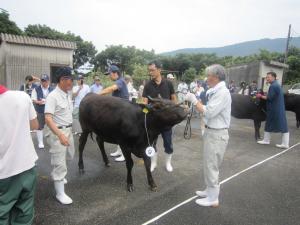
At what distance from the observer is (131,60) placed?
1724 inches

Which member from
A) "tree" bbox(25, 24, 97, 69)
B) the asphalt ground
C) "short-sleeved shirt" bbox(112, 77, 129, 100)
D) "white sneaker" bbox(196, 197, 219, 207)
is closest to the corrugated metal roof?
the asphalt ground

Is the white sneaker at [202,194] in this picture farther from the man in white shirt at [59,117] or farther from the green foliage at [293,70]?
the green foliage at [293,70]

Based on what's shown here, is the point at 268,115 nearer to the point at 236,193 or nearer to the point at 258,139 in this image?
the point at 258,139

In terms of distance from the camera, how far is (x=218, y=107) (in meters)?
3.83

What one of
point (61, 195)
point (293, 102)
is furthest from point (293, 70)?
point (61, 195)

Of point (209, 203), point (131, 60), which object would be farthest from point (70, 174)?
point (131, 60)

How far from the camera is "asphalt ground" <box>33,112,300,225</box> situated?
3797 millimetres

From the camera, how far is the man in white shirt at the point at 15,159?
2553 mm

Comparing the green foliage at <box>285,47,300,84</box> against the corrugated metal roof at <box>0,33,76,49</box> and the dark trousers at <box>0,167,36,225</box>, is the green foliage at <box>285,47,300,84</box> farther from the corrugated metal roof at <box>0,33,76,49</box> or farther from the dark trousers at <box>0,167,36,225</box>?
the dark trousers at <box>0,167,36,225</box>

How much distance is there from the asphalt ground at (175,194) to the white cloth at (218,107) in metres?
1.24

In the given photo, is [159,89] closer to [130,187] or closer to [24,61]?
[130,187]

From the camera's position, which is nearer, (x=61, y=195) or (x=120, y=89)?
(x=61, y=195)

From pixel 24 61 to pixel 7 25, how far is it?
16.4 metres

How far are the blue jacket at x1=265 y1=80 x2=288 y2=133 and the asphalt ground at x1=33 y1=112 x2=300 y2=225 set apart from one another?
1.02 metres
